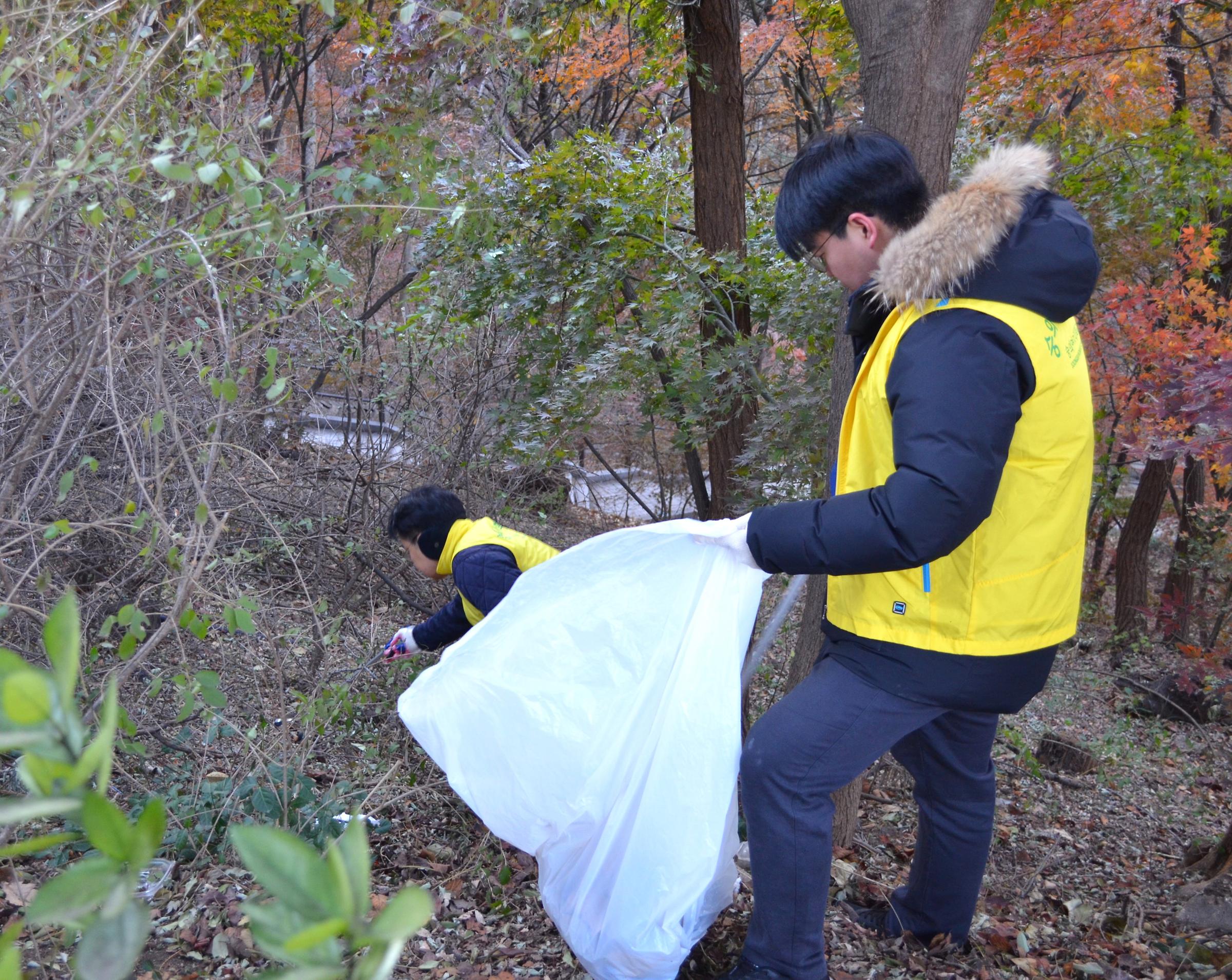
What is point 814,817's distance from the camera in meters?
1.82

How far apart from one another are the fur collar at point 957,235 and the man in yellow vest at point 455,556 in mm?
1453

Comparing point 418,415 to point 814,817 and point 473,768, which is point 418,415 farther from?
point 814,817

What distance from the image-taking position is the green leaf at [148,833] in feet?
1.75

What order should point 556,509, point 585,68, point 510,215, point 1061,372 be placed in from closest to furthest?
point 1061,372 → point 510,215 → point 556,509 → point 585,68

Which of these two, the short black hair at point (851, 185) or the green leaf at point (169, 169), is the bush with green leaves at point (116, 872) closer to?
the green leaf at point (169, 169)

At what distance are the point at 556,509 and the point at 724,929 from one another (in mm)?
4151

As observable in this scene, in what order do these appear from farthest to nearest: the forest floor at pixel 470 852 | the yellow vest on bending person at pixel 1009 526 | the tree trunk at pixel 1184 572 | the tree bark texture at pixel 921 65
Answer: the tree trunk at pixel 1184 572 < the tree bark texture at pixel 921 65 < the forest floor at pixel 470 852 < the yellow vest on bending person at pixel 1009 526

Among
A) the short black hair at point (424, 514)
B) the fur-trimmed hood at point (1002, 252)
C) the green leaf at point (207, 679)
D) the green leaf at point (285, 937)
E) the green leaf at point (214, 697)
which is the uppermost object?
the fur-trimmed hood at point (1002, 252)

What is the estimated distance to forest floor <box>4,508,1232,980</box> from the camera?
87.0 inches

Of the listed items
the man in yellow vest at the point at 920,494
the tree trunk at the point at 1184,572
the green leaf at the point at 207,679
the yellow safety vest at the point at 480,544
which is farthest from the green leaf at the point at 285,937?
the tree trunk at the point at 1184,572

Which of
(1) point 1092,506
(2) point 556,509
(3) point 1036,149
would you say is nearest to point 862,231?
(3) point 1036,149

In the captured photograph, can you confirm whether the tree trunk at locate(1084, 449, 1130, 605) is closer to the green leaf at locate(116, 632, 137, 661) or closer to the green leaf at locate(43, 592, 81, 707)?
the green leaf at locate(116, 632, 137, 661)

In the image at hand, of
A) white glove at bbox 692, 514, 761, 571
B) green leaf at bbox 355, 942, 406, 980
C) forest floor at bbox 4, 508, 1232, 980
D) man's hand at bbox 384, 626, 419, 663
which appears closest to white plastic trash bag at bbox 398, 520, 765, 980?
white glove at bbox 692, 514, 761, 571

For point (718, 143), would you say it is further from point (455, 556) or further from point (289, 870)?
point (289, 870)
